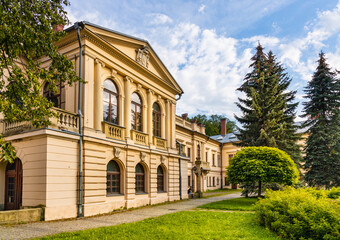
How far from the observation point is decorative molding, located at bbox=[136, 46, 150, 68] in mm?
19328

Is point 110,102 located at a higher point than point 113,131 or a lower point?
higher

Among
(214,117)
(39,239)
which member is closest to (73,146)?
(39,239)

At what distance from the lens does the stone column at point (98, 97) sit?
15.2 meters

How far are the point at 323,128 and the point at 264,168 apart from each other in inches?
445

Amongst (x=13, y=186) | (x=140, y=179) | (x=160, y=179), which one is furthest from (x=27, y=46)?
(x=160, y=179)

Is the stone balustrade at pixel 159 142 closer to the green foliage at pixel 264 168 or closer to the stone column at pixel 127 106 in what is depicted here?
the stone column at pixel 127 106

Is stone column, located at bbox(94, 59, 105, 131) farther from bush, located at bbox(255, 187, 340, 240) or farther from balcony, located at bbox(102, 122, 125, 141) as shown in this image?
bush, located at bbox(255, 187, 340, 240)

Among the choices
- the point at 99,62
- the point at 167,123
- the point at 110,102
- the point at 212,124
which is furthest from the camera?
the point at 212,124

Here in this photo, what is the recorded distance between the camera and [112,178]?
643 inches

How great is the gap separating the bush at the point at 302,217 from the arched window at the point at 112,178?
9051mm

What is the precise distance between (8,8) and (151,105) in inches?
548

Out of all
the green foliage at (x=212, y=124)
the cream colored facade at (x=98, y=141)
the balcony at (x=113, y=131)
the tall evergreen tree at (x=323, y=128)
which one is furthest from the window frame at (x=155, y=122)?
the green foliage at (x=212, y=124)

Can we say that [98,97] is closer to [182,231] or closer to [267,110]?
[182,231]

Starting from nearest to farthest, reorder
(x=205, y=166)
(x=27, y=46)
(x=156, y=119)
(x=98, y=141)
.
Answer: (x=27, y=46) < (x=98, y=141) < (x=156, y=119) < (x=205, y=166)
